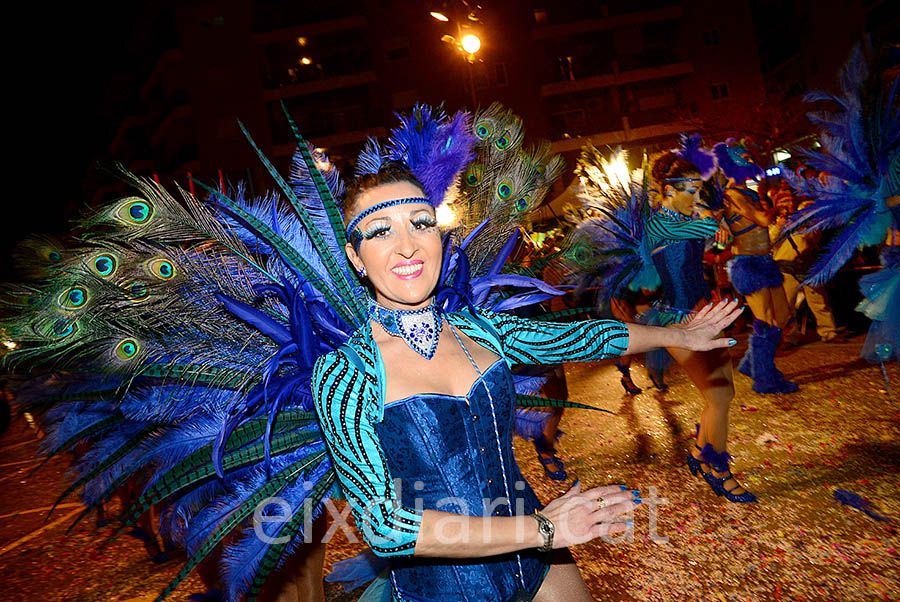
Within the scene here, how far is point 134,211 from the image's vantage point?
201cm

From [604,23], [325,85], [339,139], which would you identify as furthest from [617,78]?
[325,85]

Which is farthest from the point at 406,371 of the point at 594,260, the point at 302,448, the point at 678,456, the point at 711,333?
the point at 678,456

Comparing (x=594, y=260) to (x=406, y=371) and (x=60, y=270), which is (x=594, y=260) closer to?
(x=406, y=371)

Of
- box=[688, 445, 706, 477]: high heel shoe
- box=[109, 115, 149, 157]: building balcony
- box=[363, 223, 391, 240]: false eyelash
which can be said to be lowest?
box=[688, 445, 706, 477]: high heel shoe

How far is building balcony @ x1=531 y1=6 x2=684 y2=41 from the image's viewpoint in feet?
78.8

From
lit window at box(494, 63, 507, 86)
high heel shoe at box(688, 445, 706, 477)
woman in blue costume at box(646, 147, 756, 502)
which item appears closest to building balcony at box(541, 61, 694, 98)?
lit window at box(494, 63, 507, 86)

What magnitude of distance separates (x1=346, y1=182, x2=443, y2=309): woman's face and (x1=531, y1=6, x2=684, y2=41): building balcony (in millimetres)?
25411

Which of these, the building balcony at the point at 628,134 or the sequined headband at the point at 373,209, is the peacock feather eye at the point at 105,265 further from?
the building balcony at the point at 628,134

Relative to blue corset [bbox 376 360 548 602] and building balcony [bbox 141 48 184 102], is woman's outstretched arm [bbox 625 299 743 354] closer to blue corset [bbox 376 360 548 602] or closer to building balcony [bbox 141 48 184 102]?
blue corset [bbox 376 360 548 602]

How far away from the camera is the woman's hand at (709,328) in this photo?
187cm

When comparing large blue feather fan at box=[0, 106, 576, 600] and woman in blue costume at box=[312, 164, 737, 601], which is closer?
woman in blue costume at box=[312, 164, 737, 601]

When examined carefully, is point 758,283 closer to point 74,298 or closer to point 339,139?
point 74,298

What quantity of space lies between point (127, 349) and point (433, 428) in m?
1.17

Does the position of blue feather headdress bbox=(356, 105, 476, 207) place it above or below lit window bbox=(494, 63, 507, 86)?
below
